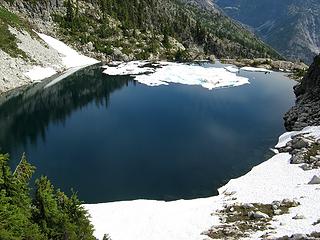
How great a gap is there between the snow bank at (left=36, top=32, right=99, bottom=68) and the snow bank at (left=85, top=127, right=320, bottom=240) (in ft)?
257

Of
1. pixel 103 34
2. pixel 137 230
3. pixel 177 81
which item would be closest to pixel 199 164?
pixel 137 230

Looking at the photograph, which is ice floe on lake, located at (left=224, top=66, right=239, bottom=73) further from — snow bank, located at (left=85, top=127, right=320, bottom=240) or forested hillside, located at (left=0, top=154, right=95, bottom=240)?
forested hillside, located at (left=0, top=154, right=95, bottom=240)

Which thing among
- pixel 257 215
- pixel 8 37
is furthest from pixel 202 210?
pixel 8 37

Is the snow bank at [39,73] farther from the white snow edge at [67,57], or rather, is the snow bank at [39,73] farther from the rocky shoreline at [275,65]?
the rocky shoreline at [275,65]

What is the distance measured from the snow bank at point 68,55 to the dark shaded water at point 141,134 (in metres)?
18.8

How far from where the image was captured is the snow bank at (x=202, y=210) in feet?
106

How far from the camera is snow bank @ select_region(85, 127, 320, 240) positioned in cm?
3222

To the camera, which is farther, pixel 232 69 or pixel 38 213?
pixel 232 69

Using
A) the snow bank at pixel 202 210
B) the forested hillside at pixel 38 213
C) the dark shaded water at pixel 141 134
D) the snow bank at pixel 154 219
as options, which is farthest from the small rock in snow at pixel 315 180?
the forested hillside at pixel 38 213

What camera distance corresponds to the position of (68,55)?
117250 mm

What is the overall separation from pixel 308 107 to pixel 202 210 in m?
32.9

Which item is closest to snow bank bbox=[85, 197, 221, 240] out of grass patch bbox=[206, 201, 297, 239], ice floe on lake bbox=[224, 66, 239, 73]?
grass patch bbox=[206, 201, 297, 239]

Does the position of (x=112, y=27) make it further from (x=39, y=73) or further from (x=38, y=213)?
(x=38, y=213)

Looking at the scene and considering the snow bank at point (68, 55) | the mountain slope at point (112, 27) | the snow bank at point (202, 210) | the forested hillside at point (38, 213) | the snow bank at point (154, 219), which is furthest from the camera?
the mountain slope at point (112, 27)
